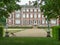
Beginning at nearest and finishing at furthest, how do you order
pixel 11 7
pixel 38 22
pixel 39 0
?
1. pixel 39 0
2. pixel 11 7
3. pixel 38 22

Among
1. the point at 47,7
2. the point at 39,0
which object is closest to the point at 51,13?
the point at 47,7

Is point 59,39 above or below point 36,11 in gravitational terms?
below

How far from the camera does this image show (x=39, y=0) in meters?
24.8

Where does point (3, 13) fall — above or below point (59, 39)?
above

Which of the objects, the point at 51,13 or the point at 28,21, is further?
the point at 28,21

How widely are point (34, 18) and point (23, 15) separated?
5.12 metres

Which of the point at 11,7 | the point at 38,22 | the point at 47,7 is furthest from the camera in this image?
the point at 38,22

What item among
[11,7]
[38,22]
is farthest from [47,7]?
[38,22]

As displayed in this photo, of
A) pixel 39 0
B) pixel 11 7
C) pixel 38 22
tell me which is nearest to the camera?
pixel 39 0

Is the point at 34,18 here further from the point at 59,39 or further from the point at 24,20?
the point at 59,39

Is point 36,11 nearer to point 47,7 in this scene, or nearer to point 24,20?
point 24,20

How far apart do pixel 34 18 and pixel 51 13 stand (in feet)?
284

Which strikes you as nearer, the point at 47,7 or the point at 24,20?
the point at 47,7

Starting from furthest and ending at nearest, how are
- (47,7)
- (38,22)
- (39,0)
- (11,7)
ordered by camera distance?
(38,22) → (11,7) → (47,7) → (39,0)
